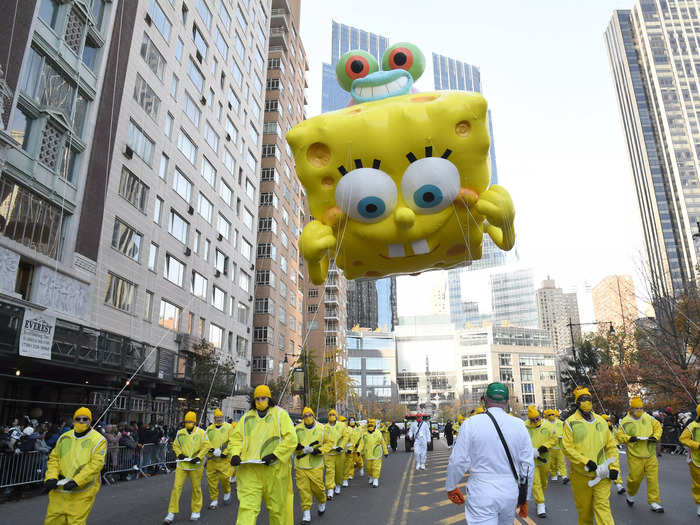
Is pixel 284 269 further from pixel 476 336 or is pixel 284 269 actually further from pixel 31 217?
pixel 476 336

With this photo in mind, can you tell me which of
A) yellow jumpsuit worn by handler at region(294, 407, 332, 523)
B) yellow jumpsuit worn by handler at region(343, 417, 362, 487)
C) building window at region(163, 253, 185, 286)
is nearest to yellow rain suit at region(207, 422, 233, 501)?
yellow jumpsuit worn by handler at region(294, 407, 332, 523)

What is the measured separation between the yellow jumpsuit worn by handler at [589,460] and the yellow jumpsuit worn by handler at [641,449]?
8.48 ft

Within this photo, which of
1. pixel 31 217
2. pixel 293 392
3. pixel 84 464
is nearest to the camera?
pixel 84 464

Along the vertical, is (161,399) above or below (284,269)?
below

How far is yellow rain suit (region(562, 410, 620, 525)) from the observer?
6695mm

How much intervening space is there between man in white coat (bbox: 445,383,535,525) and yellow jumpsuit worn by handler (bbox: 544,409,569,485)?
837cm

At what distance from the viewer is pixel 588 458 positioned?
23.2ft

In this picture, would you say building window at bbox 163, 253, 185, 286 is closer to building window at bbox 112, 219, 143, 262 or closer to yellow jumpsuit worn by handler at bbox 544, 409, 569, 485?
building window at bbox 112, 219, 143, 262

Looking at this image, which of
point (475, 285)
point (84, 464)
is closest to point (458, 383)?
point (475, 285)

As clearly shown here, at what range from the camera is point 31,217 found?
18.9m

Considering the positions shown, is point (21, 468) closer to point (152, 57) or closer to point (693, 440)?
point (693, 440)

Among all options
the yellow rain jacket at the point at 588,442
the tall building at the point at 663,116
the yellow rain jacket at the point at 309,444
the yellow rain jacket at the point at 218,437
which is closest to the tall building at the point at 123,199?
the yellow rain jacket at the point at 218,437

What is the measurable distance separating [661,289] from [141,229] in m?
28.0

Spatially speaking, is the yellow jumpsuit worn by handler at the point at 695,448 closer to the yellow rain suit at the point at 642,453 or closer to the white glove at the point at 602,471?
the yellow rain suit at the point at 642,453
